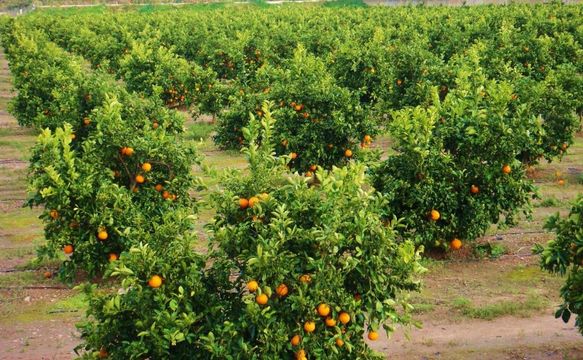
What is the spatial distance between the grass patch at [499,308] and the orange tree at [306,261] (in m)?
3.05

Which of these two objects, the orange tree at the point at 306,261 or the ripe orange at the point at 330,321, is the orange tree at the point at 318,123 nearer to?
the orange tree at the point at 306,261

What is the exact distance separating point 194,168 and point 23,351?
874 cm

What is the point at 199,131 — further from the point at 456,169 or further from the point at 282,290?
the point at 282,290

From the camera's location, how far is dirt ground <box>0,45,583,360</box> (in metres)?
9.13

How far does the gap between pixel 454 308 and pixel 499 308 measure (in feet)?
1.85

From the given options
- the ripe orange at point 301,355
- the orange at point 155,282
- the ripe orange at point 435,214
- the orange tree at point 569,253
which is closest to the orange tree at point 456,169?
the ripe orange at point 435,214

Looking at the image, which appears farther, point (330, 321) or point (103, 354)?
point (103, 354)

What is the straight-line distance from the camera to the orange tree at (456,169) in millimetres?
11000

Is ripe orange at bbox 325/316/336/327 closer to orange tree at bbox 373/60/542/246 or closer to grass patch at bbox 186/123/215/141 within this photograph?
orange tree at bbox 373/60/542/246

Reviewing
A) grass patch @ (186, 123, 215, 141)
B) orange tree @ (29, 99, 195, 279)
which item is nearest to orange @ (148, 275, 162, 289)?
orange tree @ (29, 99, 195, 279)

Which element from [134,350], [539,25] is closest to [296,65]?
[134,350]

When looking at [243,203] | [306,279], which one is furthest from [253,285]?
[243,203]

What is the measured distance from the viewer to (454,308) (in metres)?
10.2

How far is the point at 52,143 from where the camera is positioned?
997cm
